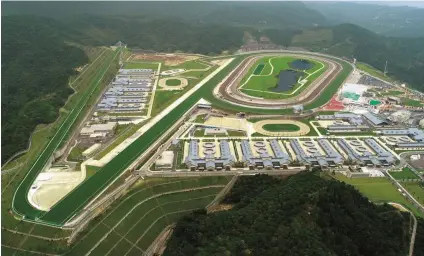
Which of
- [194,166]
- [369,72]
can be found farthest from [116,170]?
[369,72]

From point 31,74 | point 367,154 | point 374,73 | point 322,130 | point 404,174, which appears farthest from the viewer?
point 374,73

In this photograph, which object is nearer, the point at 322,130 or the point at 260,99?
the point at 322,130

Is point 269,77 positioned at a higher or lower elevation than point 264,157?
lower

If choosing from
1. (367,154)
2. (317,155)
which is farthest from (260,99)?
(367,154)

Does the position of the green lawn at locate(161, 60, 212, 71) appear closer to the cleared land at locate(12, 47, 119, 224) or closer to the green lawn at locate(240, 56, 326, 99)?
the green lawn at locate(240, 56, 326, 99)

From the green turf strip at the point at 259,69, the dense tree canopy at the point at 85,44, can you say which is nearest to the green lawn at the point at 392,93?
the dense tree canopy at the point at 85,44

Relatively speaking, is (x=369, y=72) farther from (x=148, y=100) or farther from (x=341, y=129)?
(x=148, y=100)

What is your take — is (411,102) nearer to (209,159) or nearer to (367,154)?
(367,154)

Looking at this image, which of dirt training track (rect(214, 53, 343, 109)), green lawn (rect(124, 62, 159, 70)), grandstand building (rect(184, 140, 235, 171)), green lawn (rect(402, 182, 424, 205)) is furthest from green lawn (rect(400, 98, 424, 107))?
green lawn (rect(124, 62, 159, 70))
